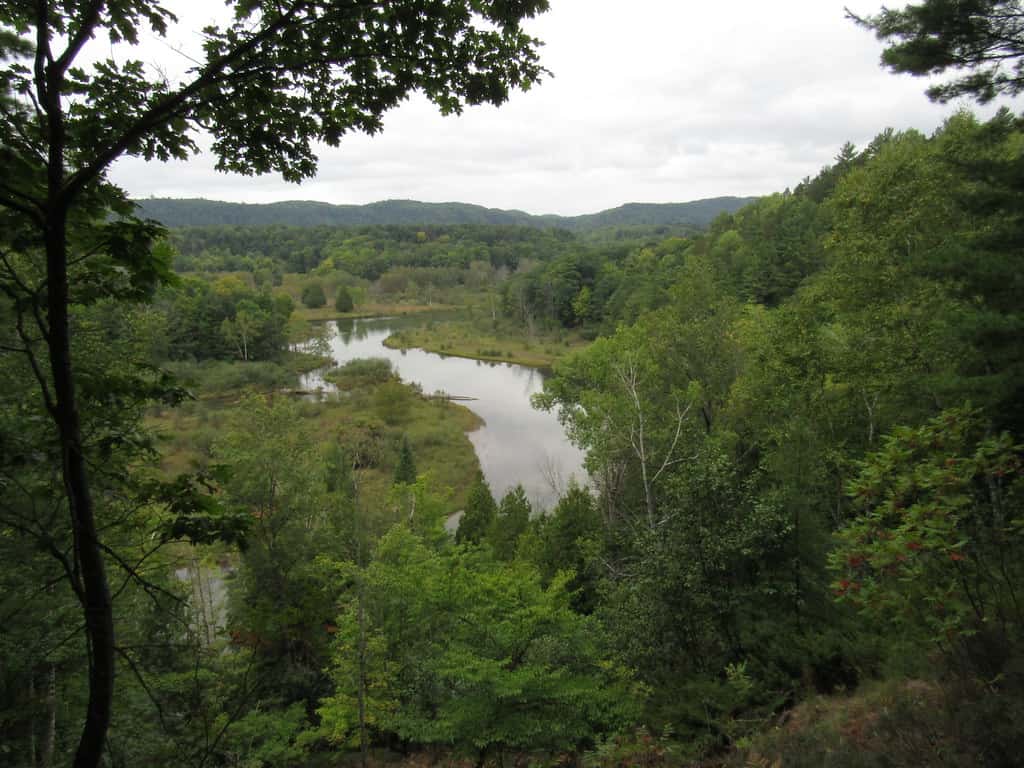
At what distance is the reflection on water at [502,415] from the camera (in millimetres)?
26203

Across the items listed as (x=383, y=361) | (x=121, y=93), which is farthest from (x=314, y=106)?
(x=383, y=361)

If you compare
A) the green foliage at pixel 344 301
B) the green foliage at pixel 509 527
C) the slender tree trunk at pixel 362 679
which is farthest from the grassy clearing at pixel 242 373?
the green foliage at pixel 344 301

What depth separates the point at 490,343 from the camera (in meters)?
62.3

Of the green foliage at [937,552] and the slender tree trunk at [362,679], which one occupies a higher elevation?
the green foliage at [937,552]

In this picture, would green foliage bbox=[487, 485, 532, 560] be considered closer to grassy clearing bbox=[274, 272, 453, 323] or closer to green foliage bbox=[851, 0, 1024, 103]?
green foliage bbox=[851, 0, 1024, 103]

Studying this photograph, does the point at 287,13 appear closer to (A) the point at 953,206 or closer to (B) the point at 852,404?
(A) the point at 953,206

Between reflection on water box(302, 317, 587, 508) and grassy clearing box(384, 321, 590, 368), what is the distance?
5.15 ft

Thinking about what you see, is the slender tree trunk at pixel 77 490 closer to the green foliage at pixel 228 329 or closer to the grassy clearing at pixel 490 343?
the green foliage at pixel 228 329

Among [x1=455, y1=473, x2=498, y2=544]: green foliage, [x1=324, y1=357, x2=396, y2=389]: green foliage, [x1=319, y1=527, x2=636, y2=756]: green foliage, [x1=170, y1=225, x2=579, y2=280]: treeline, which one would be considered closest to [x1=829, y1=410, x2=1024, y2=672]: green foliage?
[x1=319, y1=527, x2=636, y2=756]: green foliage

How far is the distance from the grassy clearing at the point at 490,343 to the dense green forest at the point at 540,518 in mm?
36069

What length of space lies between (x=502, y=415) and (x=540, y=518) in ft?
64.4

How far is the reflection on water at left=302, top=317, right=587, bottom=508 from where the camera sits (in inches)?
1032

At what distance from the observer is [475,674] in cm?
746

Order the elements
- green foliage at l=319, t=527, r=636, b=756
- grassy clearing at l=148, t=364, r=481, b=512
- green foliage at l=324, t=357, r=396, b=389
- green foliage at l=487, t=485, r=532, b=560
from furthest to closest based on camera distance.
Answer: green foliage at l=324, t=357, r=396, b=389
grassy clearing at l=148, t=364, r=481, b=512
green foliage at l=487, t=485, r=532, b=560
green foliage at l=319, t=527, r=636, b=756
